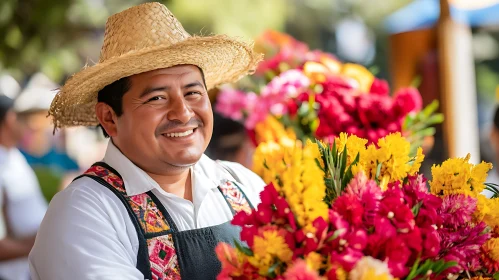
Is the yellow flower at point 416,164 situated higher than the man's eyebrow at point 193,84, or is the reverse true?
the man's eyebrow at point 193,84

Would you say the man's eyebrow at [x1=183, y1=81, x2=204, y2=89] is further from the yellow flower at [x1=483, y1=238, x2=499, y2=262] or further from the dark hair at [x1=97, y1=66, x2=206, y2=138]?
the yellow flower at [x1=483, y1=238, x2=499, y2=262]

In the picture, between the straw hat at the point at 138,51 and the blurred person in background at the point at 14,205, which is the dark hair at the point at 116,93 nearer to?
the straw hat at the point at 138,51

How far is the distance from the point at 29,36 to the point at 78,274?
10.4ft

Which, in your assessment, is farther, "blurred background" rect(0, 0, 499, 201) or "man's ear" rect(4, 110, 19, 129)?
"blurred background" rect(0, 0, 499, 201)

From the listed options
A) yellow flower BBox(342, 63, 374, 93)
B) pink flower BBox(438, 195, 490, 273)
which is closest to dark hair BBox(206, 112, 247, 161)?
yellow flower BBox(342, 63, 374, 93)

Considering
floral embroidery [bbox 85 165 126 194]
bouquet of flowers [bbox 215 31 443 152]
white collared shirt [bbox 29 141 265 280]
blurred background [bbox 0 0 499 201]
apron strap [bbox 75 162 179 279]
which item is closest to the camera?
white collared shirt [bbox 29 141 265 280]

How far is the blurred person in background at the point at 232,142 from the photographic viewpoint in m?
3.85

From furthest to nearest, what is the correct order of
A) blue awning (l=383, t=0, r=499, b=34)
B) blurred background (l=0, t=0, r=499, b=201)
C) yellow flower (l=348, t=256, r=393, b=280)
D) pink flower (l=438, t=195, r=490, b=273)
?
blue awning (l=383, t=0, r=499, b=34) < blurred background (l=0, t=0, r=499, b=201) < pink flower (l=438, t=195, r=490, b=273) < yellow flower (l=348, t=256, r=393, b=280)

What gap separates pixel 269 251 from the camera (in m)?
1.35

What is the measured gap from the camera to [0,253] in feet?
12.7

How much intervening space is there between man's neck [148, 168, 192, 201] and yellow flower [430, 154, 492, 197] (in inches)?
31.2

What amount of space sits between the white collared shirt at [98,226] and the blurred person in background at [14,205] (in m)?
2.07

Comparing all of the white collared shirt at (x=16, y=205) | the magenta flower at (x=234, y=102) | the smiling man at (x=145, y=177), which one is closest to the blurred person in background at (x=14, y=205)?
the white collared shirt at (x=16, y=205)

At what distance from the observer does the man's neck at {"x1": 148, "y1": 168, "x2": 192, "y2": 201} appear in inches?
84.4
